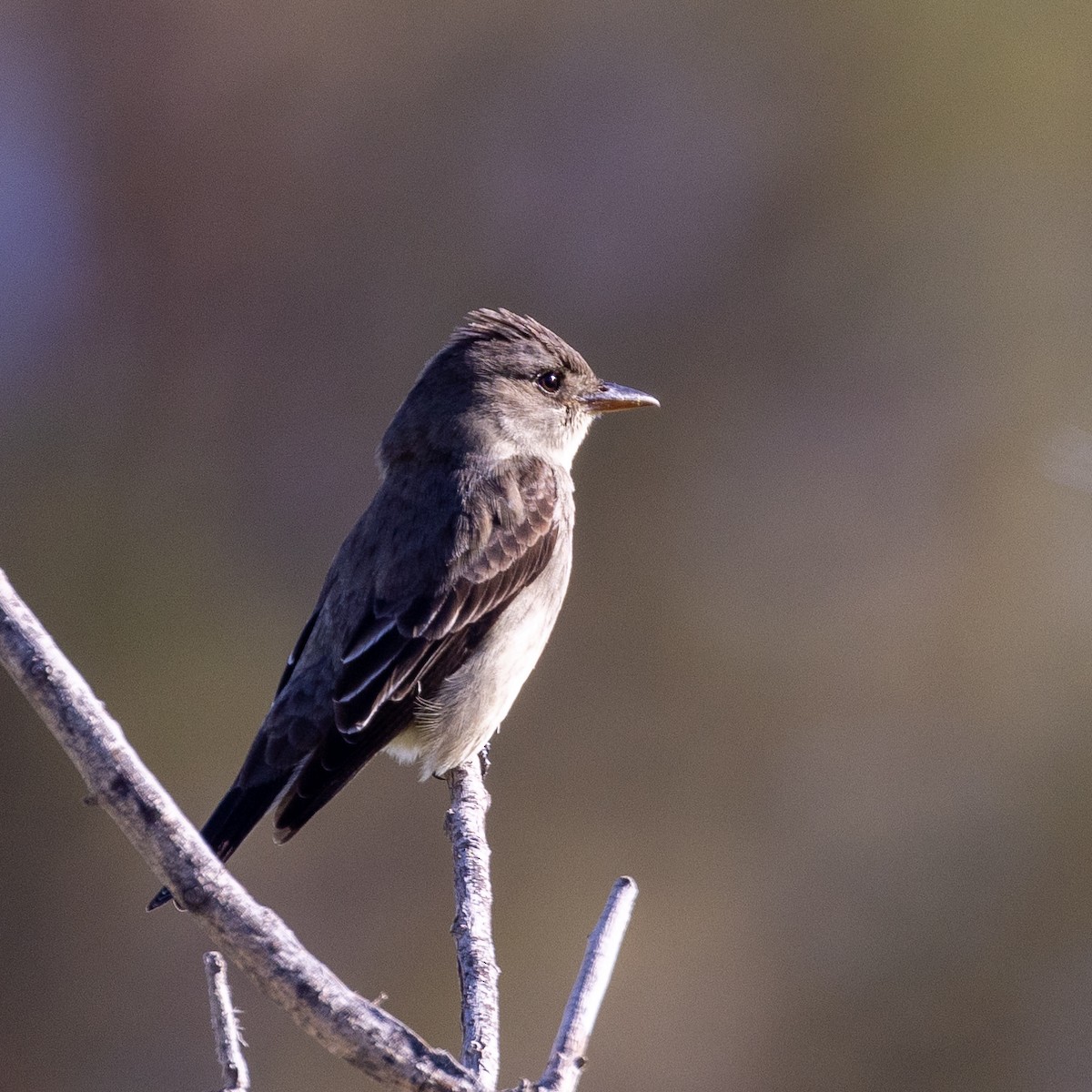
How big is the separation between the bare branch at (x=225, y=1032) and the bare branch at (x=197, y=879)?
0.28 m

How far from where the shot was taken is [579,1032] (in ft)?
9.51

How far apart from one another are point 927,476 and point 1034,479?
2.24 ft

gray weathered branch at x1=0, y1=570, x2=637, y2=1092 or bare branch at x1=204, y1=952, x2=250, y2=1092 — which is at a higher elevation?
gray weathered branch at x1=0, y1=570, x2=637, y2=1092

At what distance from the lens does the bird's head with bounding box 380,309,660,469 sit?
5.28m

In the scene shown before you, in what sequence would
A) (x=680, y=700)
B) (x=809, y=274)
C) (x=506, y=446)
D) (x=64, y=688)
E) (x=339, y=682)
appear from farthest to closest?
(x=809, y=274) < (x=680, y=700) < (x=506, y=446) < (x=339, y=682) < (x=64, y=688)

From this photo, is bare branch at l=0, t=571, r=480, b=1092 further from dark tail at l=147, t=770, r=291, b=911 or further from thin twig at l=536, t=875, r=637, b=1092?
dark tail at l=147, t=770, r=291, b=911

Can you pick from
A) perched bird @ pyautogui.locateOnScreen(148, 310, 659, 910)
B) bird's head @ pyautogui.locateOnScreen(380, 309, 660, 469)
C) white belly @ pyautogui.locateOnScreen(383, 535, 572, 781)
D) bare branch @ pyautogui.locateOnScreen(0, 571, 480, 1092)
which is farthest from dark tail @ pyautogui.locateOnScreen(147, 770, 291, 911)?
bare branch @ pyautogui.locateOnScreen(0, 571, 480, 1092)

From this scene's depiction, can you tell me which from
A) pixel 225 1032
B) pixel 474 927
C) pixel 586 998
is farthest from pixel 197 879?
pixel 474 927

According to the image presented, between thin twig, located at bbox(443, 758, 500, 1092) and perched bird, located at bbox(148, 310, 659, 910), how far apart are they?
21 centimetres

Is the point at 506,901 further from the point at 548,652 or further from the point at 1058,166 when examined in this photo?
the point at 1058,166

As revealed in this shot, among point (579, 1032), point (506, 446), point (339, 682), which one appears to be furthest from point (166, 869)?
point (506, 446)

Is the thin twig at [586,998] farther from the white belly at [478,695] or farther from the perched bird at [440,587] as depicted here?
the white belly at [478,695]

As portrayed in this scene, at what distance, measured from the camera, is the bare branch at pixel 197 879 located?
2.40m

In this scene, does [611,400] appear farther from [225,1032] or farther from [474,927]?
[225,1032]
